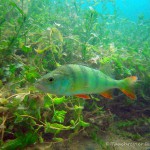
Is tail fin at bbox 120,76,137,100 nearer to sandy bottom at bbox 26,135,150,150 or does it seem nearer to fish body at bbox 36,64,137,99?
fish body at bbox 36,64,137,99

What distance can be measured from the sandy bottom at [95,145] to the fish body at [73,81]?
1.20 metres

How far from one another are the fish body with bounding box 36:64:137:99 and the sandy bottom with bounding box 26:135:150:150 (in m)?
1.20

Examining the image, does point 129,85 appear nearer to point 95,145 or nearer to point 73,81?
point 73,81

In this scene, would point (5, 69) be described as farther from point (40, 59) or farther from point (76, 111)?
point (76, 111)

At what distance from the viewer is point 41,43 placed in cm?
505

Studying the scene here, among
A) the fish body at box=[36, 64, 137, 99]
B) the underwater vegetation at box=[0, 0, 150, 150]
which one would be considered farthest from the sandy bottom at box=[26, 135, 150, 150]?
the fish body at box=[36, 64, 137, 99]

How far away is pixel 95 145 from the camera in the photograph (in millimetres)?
4051

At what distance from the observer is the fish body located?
8.38 feet

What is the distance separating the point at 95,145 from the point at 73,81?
199 cm

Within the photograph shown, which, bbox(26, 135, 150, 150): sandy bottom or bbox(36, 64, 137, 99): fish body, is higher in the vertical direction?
bbox(36, 64, 137, 99): fish body

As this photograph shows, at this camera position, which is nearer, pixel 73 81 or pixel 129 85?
pixel 73 81

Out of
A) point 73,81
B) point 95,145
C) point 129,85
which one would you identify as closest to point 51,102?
point 73,81

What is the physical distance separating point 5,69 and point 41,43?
1.38m

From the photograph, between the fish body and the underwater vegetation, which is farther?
the underwater vegetation
